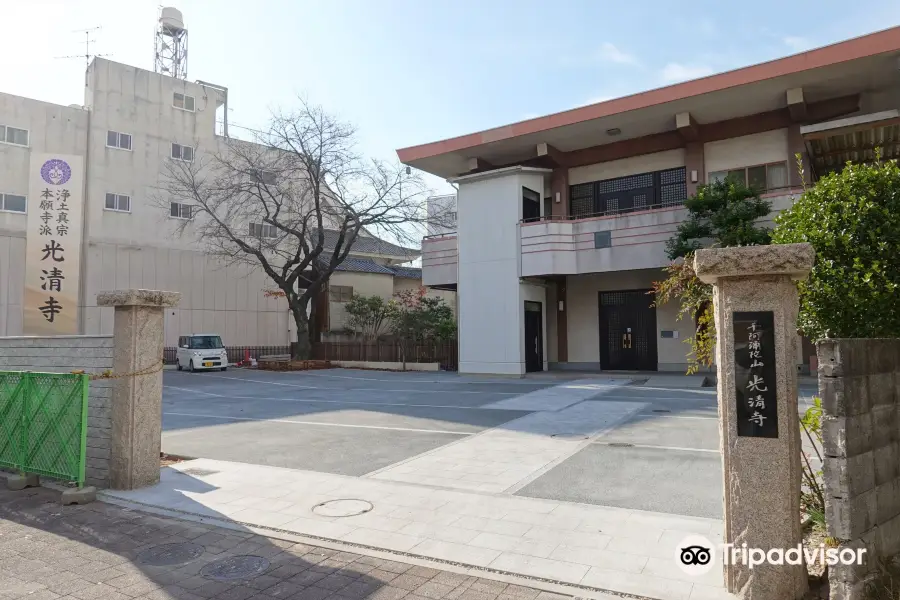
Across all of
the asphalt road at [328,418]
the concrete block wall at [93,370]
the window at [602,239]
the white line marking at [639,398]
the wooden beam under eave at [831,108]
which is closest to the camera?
the concrete block wall at [93,370]

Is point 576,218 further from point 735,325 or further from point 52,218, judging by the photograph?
point 52,218

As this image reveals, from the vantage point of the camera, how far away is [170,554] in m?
4.90

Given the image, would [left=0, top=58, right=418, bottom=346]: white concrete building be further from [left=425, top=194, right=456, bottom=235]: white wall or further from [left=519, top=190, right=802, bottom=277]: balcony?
[left=519, top=190, right=802, bottom=277]: balcony

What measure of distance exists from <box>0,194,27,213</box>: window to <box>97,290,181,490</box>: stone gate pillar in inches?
1049

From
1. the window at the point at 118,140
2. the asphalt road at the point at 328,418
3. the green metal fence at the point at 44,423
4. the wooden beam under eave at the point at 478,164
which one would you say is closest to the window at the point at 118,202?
the window at the point at 118,140

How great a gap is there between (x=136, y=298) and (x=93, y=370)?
1193mm

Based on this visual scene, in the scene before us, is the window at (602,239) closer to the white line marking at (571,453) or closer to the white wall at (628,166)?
the white wall at (628,166)

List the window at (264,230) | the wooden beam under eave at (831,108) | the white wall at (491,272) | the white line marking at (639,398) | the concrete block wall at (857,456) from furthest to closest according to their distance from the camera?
the window at (264,230) < the white wall at (491,272) < the wooden beam under eave at (831,108) < the white line marking at (639,398) < the concrete block wall at (857,456)

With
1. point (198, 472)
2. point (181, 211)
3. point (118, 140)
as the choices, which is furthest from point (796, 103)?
point (118, 140)

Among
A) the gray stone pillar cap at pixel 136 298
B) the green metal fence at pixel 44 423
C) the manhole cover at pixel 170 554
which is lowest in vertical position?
the manhole cover at pixel 170 554

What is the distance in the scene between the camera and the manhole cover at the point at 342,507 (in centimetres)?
582

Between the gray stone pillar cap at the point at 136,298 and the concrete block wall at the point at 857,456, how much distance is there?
20.7ft

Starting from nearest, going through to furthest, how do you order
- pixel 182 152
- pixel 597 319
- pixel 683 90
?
pixel 683 90, pixel 597 319, pixel 182 152

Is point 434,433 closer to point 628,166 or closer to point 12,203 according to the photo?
point 628,166
